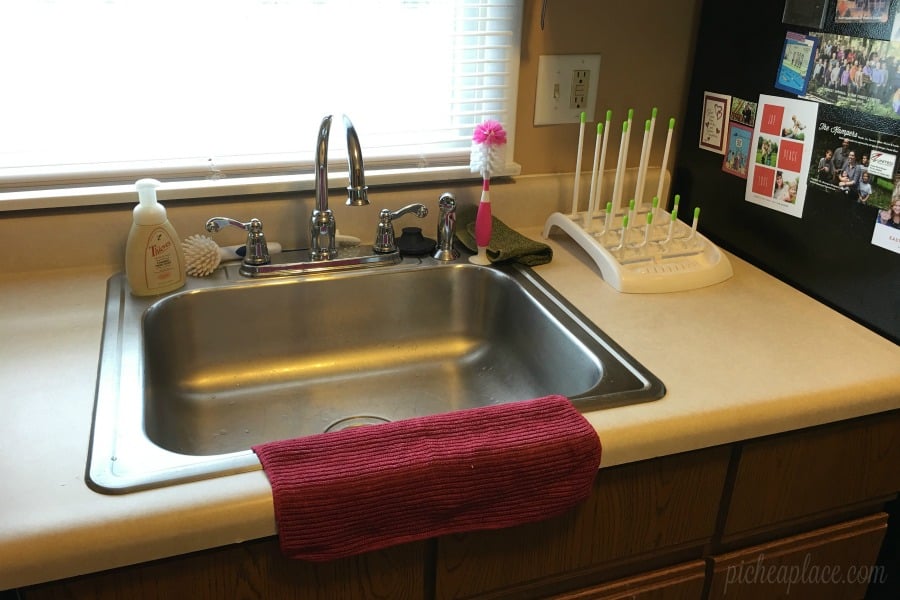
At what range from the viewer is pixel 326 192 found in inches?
52.1

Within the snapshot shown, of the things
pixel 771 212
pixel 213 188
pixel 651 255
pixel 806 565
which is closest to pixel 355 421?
pixel 213 188

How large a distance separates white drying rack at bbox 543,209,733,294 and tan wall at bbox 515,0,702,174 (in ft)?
0.54

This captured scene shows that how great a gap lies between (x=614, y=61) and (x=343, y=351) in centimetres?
78

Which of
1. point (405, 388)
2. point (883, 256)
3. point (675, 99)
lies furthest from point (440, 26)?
point (883, 256)

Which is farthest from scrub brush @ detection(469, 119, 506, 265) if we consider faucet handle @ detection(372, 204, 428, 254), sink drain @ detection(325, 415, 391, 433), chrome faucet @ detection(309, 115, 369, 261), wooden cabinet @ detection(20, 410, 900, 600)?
wooden cabinet @ detection(20, 410, 900, 600)

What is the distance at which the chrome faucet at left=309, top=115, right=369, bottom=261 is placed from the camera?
125cm

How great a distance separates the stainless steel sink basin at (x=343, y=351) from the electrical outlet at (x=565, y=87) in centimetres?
37

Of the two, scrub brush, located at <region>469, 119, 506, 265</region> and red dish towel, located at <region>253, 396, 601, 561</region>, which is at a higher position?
scrub brush, located at <region>469, 119, 506, 265</region>

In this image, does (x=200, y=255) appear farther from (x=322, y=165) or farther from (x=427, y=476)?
(x=427, y=476)

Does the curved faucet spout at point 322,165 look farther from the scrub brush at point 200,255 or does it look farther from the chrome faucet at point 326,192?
the scrub brush at point 200,255

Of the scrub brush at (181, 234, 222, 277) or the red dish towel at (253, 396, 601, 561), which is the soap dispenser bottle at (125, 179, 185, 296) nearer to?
the scrub brush at (181, 234, 222, 277)

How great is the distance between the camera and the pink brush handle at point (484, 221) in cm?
138

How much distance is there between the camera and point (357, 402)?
4.18 feet

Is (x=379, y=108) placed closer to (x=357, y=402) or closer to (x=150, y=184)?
(x=150, y=184)
